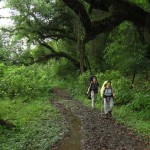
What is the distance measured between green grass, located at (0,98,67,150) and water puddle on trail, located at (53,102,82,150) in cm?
28

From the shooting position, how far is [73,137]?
36.2ft

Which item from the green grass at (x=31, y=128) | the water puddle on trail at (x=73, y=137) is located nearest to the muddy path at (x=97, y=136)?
the water puddle on trail at (x=73, y=137)

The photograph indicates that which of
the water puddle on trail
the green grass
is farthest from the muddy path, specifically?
the green grass

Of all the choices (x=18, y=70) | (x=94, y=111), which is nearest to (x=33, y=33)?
(x=18, y=70)

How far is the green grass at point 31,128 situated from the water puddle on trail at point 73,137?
0.28 m

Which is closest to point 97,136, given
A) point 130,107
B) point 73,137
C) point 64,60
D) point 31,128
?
point 73,137

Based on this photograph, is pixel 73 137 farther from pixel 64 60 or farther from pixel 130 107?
pixel 64 60

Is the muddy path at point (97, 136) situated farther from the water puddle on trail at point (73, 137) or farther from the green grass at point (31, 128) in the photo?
the green grass at point (31, 128)

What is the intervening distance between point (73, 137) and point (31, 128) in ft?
6.66

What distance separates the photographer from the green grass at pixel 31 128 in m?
10.0

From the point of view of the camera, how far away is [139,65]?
2109 cm

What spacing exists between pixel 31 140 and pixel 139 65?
41.4ft

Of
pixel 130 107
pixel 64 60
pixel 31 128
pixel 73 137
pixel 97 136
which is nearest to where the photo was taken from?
pixel 97 136

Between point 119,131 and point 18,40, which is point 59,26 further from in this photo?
point 119,131
